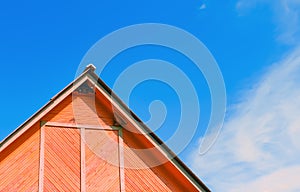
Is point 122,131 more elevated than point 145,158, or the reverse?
point 122,131

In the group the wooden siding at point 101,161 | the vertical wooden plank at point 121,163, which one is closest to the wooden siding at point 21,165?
the wooden siding at point 101,161

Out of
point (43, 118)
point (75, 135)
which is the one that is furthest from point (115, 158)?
point (43, 118)

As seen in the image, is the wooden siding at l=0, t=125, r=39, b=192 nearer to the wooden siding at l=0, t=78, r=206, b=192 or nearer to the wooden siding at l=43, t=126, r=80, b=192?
the wooden siding at l=0, t=78, r=206, b=192

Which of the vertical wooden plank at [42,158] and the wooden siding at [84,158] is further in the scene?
the wooden siding at [84,158]

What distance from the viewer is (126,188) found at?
13523 millimetres

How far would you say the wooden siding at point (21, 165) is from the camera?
1243 centimetres

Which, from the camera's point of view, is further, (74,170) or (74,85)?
(74,85)

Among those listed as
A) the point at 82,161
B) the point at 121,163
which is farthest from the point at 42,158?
the point at 121,163

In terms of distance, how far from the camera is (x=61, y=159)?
13234 mm

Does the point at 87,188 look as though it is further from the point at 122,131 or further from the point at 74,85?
the point at 74,85

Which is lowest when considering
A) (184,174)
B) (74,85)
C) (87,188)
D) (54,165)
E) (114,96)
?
(184,174)

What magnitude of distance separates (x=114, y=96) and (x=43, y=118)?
2333 millimetres

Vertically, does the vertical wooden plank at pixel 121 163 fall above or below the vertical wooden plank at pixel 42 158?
below

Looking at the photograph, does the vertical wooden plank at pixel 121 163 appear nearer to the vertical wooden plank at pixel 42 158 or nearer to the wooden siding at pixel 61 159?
the wooden siding at pixel 61 159
